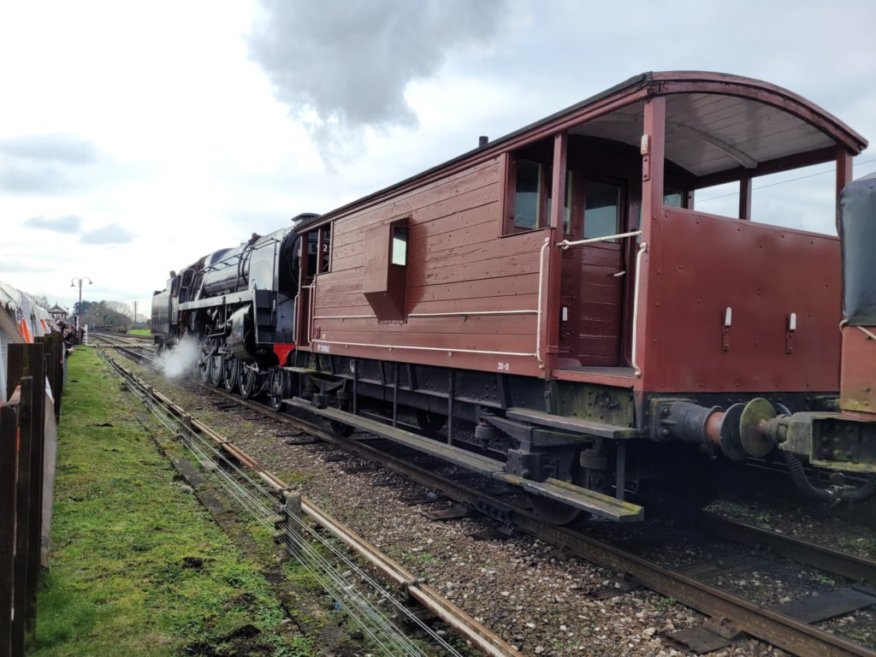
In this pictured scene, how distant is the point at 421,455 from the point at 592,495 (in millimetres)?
4315

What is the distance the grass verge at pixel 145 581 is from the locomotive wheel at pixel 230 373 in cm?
777

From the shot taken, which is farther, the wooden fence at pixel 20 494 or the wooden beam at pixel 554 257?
the wooden beam at pixel 554 257

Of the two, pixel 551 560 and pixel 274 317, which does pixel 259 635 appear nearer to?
pixel 551 560

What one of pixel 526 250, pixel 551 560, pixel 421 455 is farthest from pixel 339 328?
pixel 551 560

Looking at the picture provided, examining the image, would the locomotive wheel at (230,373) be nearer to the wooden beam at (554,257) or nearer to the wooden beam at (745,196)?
the wooden beam at (554,257)

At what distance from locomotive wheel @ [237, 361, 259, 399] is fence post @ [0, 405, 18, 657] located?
1094 cm

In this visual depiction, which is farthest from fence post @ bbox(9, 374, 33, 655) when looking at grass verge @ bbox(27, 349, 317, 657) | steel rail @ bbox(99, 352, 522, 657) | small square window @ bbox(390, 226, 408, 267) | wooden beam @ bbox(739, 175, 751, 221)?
wooden beam @ bbox(739, 175, 751, 221)

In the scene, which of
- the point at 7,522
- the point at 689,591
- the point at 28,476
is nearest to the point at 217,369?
the point at 28,476

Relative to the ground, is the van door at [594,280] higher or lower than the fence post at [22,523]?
higher

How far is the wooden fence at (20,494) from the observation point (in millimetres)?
2330

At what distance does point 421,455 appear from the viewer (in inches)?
332

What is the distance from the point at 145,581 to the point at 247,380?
33.6 ft

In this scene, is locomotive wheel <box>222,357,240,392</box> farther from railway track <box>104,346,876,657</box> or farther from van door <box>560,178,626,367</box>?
van door <box>560,178,626,367</box>

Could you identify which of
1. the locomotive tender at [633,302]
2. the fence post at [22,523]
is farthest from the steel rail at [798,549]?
the fence post at [22,523]
